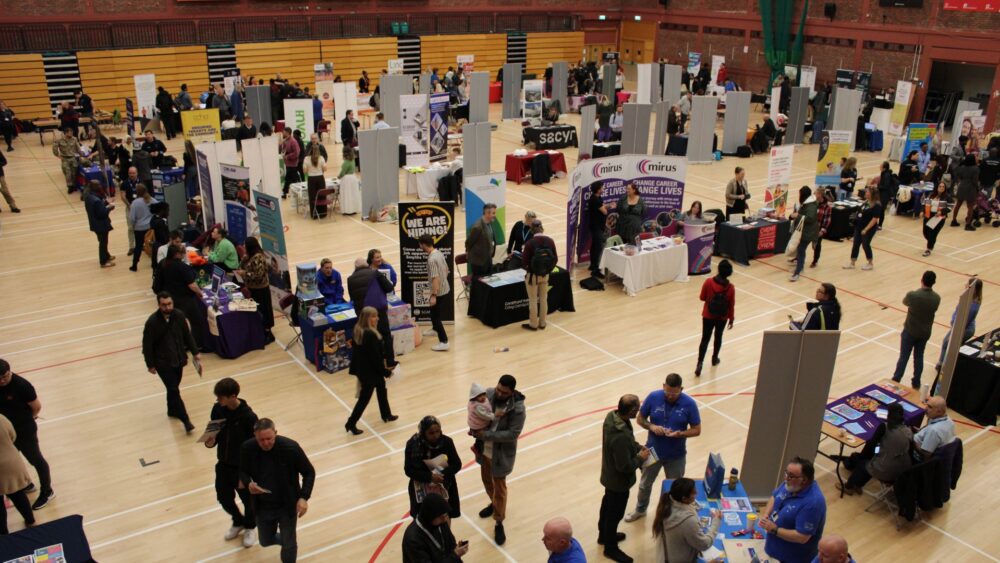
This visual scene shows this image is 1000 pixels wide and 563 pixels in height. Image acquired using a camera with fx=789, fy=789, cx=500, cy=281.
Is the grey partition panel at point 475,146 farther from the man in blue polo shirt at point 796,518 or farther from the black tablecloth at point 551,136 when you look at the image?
the man in blue polo shirt at point 796,518

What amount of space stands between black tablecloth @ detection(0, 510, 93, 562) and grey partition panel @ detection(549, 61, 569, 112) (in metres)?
24.7

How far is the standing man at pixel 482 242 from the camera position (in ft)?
37.9

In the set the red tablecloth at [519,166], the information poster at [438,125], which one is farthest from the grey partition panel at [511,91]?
the red tablecloth at [519,166]

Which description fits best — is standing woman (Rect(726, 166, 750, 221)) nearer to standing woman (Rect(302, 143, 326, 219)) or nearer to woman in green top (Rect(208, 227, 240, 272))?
standing woman (Rect(302, 143, 326, 219))

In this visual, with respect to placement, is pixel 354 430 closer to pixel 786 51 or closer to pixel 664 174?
pixel 664 174

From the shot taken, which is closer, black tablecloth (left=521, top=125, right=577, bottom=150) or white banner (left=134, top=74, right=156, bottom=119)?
black tablecloth (left=521, top=125, right=577, bottom=150)

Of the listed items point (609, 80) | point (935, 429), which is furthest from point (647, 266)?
point (609, 80)

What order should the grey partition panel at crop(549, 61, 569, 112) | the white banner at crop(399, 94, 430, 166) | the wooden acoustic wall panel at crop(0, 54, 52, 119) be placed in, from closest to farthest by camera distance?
the white banner at crop(399, 94, 430, 166), the wooden acoustic wall panel at crop(0, 54, 52, 119), the grey partition panel at crop(549, 61, 569, 112)

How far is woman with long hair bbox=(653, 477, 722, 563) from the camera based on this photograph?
18.9ft

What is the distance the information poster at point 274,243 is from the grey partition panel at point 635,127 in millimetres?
11461

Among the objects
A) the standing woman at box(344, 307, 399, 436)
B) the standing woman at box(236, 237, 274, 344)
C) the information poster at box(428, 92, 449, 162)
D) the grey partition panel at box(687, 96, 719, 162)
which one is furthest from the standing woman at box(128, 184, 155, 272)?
the grey partition panel at box(687, 96, 719, 162)

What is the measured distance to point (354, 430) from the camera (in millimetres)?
8930

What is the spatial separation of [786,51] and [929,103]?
6224mm

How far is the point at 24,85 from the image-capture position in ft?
85.2
